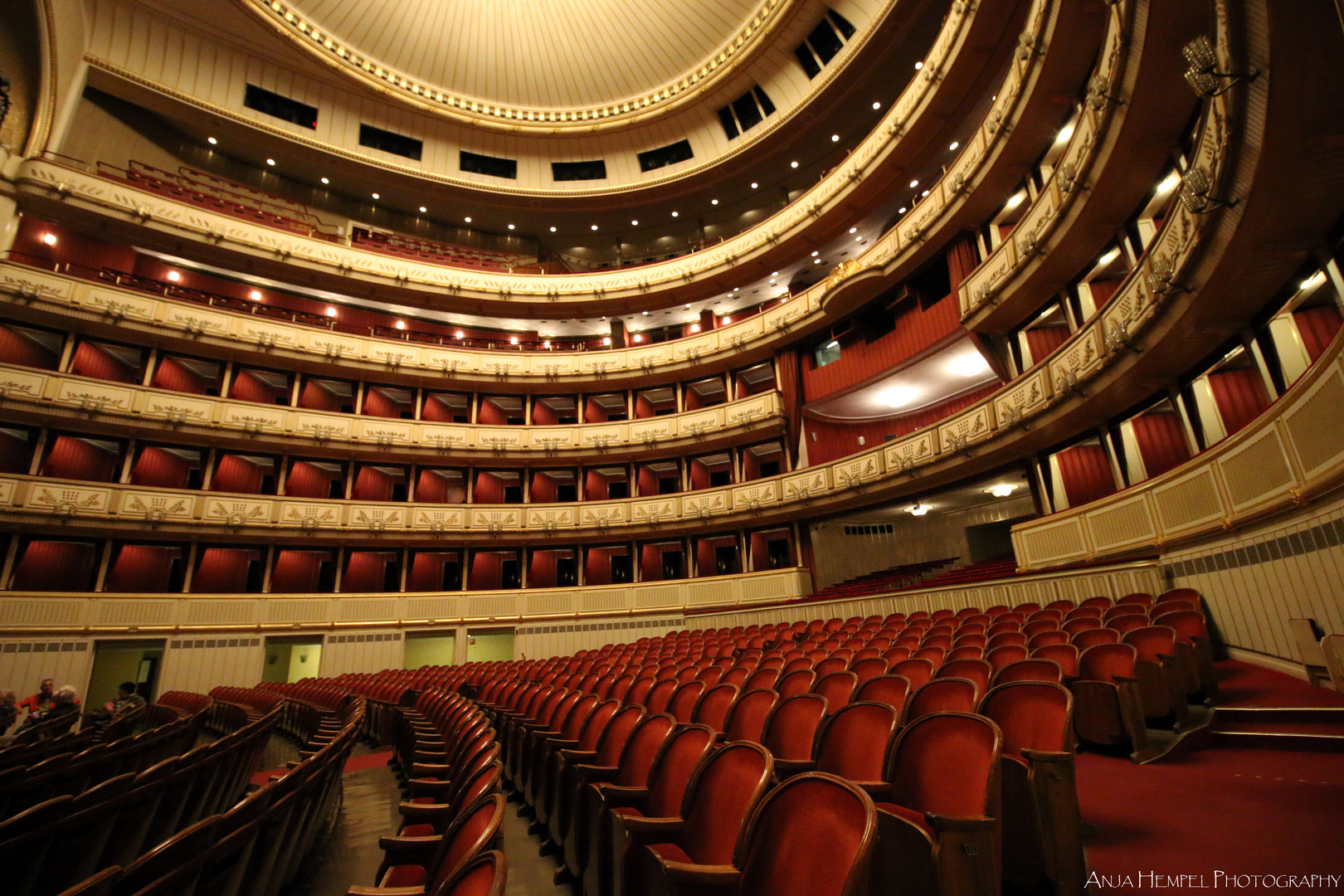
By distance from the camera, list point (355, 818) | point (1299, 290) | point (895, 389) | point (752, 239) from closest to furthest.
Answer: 1. point (355, 818)
2. point (1299, 290)
3. point (895, 389)
4. point (752, 239)

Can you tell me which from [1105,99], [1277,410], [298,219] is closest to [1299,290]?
[1277,410]

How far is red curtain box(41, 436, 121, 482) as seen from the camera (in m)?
11.0

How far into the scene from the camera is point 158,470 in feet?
39.1

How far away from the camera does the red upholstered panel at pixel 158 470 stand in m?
11.7

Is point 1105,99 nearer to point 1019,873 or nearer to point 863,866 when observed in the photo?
point 1019,873

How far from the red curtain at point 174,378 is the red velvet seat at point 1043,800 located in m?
14.5

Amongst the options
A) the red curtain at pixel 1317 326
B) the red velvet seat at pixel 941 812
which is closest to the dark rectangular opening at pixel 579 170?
the red curtain at pixel 1317 326

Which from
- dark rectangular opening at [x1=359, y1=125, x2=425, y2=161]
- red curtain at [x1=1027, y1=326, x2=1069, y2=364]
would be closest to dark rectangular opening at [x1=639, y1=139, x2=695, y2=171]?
dark rectangular opening at [x1=359, y1=125, x2=425, y2=161]

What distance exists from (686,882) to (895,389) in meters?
11.9

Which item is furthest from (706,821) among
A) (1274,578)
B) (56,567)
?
(56,567)

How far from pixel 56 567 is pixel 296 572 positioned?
350cm

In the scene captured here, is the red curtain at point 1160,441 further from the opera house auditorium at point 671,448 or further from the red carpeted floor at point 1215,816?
the red carpeted floor at point 1215,816

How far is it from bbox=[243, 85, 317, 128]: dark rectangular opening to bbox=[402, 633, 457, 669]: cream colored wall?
12.8 metres

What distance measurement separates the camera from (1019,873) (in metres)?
1.72
